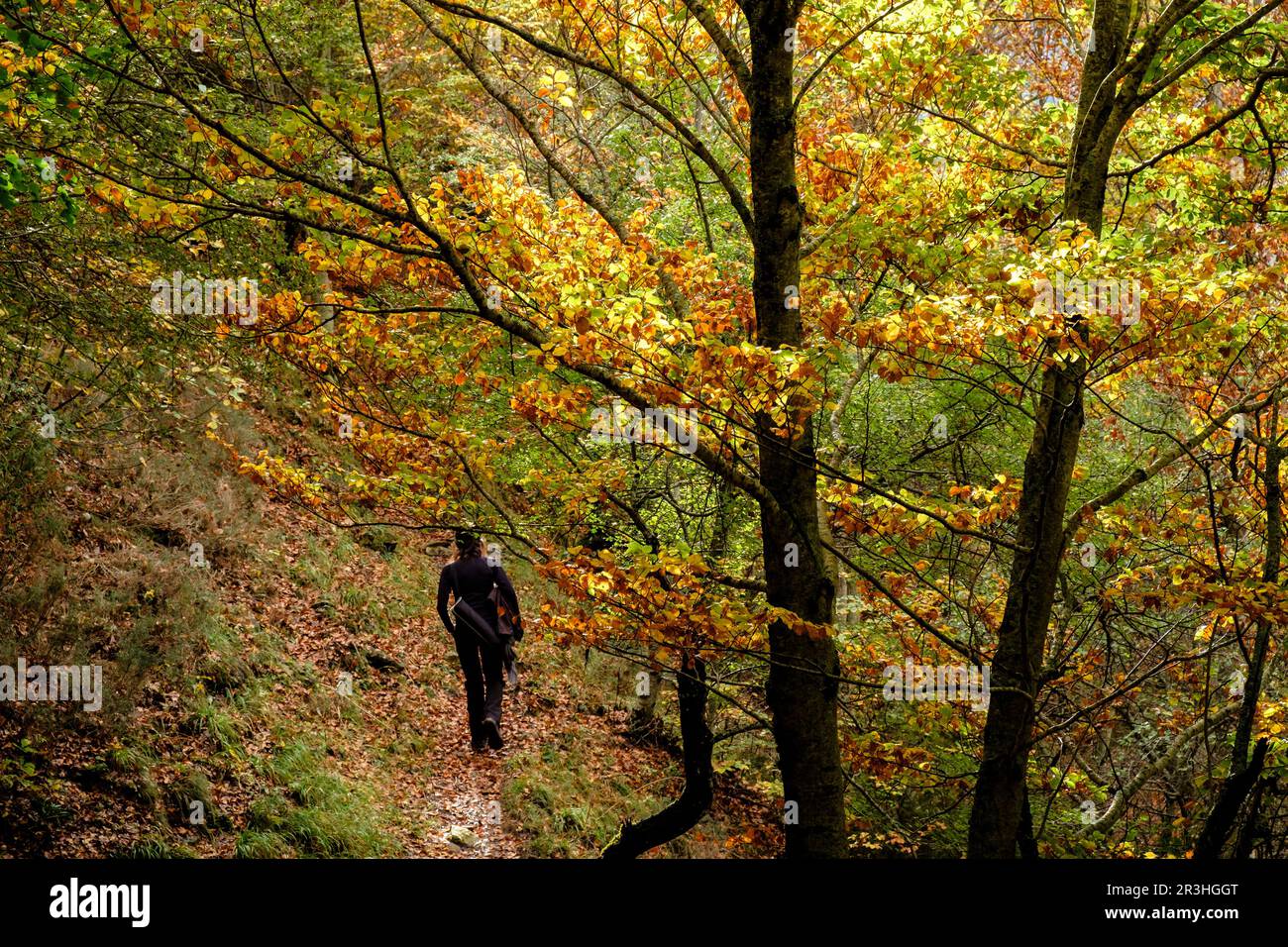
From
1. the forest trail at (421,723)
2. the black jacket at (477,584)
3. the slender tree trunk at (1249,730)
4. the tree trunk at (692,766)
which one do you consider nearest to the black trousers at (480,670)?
the black jacket at (477,584)

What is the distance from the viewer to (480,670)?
921cm

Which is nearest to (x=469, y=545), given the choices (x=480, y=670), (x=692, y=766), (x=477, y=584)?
(x=477, y=584)

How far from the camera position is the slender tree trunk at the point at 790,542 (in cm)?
525

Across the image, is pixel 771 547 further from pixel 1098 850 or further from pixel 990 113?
pixel 1098 850

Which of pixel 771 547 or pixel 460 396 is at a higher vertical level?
pixel 460 396

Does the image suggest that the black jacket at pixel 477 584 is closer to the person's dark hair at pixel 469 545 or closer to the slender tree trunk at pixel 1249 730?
the person's dark hair at pixel 469 545

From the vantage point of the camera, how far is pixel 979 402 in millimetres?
9086

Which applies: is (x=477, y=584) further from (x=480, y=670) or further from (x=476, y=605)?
(x=480, y=670)

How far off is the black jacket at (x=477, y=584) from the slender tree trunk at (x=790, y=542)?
12.2ft

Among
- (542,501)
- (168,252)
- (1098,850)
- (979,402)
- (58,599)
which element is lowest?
(1098,850)

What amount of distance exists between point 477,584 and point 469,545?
395 mm
